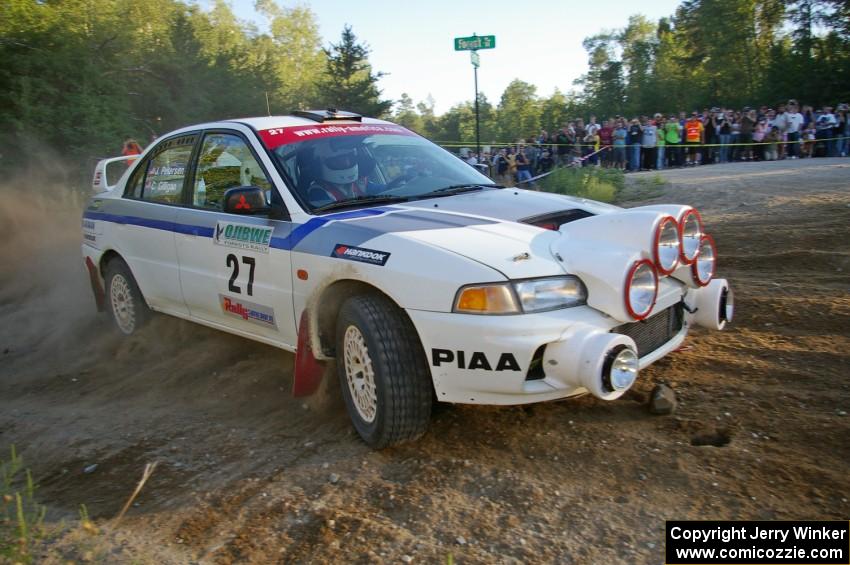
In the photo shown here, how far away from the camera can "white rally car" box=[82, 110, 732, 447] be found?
10.5 feet

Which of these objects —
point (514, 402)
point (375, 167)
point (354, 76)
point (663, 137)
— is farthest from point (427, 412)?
point (354, 76)

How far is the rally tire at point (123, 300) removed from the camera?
5.75m

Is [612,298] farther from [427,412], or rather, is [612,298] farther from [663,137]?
[663,137]

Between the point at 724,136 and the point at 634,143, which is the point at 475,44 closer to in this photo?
the point at 634,143

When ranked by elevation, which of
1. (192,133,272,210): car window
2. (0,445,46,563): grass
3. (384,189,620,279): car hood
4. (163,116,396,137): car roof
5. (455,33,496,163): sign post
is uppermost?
(455,33,496,163): sign post

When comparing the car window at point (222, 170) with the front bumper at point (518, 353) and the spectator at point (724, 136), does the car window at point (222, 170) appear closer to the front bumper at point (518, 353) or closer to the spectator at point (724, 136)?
the front bumper at point (518, 353)

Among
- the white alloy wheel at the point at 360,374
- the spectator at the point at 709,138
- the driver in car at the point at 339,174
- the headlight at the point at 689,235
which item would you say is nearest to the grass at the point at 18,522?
the white alloy wheel at the point at 360,374

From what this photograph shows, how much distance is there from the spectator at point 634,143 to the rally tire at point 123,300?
1471 centimetres

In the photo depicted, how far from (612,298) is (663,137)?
54.1 ft

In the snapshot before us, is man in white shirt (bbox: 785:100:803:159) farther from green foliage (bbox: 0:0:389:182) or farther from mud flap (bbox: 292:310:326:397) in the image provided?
mud flap (bbox: 292:310:326:397)

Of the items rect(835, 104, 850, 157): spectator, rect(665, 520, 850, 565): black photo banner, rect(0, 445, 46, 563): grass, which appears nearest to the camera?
rect(665, 520, 850, 565): black photo banner

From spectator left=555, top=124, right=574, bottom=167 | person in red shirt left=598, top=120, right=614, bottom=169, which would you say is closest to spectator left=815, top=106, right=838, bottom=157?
person in red shirt left=598, top=120, right=614, bottom=169

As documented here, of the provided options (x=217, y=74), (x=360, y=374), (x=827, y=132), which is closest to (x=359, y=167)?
(x=360, y=374)

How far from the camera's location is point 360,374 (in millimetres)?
3691
